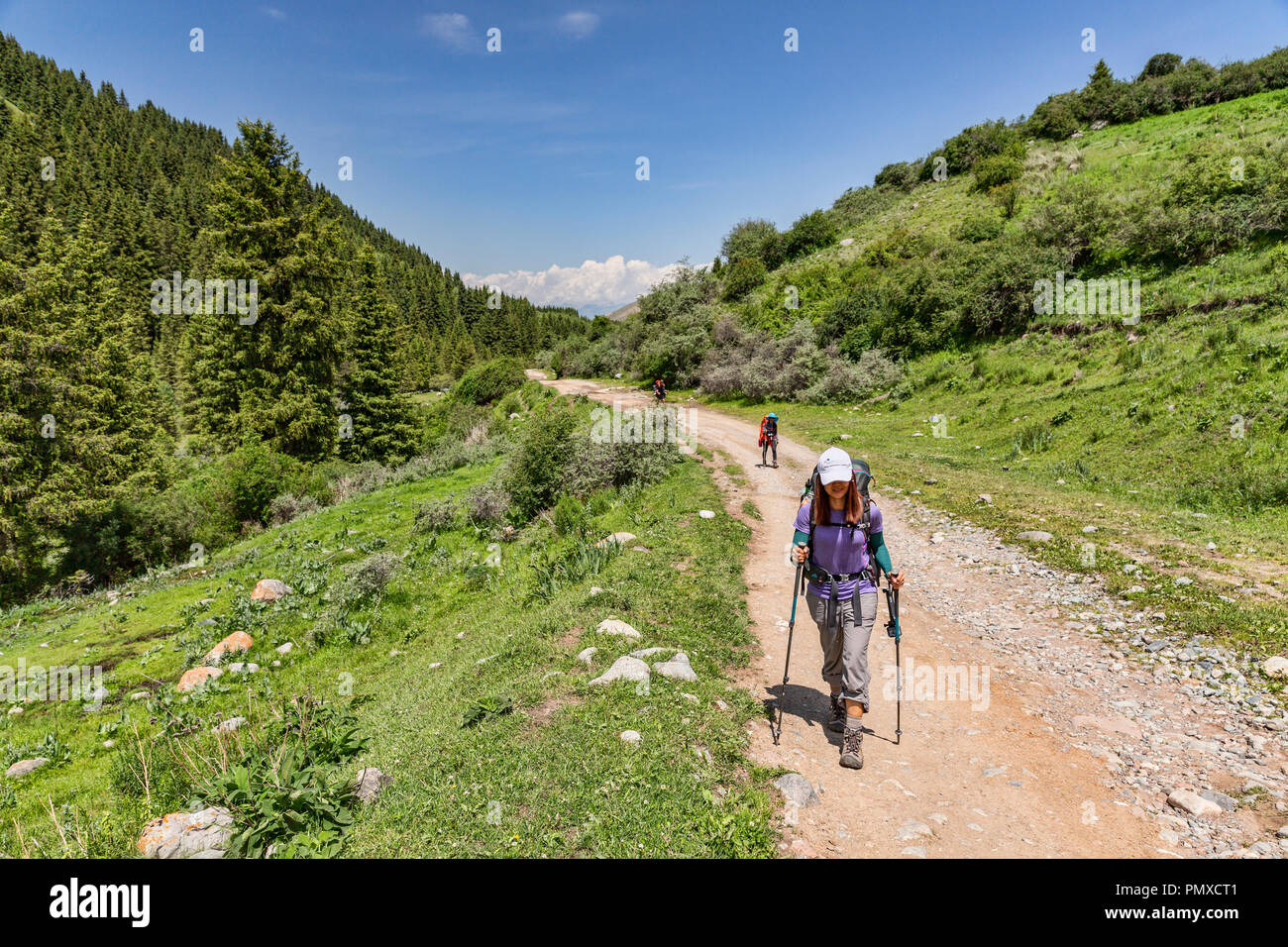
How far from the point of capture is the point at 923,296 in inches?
1172

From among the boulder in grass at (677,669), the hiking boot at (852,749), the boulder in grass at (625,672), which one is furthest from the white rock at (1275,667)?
the boulder in grass at (625,672)

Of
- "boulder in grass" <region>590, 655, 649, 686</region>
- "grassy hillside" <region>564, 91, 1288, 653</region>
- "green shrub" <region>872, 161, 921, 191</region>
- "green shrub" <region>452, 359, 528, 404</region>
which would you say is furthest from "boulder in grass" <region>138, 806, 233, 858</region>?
"green shrub" <region>872, 161, 921, 191</region>

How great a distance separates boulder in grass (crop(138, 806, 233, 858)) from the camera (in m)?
4.11

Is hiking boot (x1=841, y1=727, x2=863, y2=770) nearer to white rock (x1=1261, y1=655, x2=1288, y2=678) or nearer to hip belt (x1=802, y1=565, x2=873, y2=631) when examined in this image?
hip belt (x1=802, y1=565, x2=873, y2=631)

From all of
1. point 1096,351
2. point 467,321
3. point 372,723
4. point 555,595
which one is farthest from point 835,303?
point 467,321

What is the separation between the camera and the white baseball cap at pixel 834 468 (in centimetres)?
520

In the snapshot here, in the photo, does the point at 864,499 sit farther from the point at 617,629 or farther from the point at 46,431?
the point at 46,431

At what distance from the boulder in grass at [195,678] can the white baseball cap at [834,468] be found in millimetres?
10877

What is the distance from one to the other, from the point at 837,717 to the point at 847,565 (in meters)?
1.84

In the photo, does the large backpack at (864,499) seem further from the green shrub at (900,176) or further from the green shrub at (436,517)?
the green shrub at (900,176)

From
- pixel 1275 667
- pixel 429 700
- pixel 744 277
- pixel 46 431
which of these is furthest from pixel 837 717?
pixel 744 277
